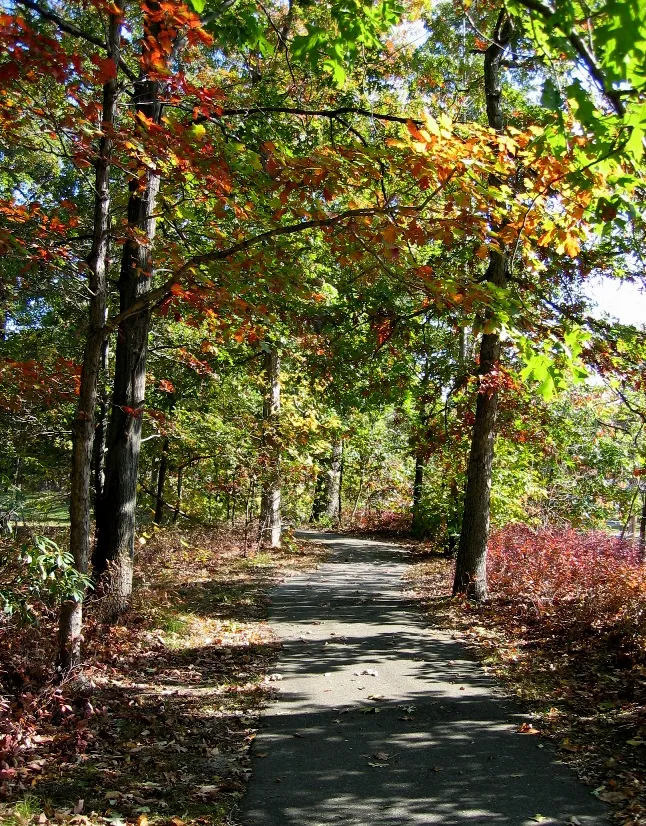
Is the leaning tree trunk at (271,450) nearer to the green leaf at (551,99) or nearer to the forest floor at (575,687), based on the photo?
the forest floor at (575,687)

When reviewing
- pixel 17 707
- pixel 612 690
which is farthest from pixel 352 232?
pixel 612 690

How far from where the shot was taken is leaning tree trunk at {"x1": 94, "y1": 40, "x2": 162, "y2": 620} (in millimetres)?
7980

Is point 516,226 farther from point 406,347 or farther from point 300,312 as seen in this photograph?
point 300,312

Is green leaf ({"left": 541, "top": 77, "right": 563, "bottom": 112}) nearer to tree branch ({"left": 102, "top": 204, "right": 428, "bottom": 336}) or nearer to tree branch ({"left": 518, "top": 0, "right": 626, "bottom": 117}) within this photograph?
tree branch ({"left": 518, "top": 0, "right": 626, "bottom": 117})

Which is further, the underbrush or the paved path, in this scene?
the underbrush

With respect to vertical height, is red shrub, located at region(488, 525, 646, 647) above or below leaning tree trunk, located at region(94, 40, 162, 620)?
below

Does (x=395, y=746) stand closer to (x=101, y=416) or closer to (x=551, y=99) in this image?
(x=551, y=99)

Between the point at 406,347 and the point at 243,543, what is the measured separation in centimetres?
846

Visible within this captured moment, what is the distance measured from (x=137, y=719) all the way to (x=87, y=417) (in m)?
2.75

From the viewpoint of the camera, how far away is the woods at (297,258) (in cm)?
471

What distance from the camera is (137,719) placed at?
18.2 feet

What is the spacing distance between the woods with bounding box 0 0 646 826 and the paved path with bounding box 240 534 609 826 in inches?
81.1

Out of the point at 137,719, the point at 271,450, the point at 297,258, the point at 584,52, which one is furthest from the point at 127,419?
the point at 271,450

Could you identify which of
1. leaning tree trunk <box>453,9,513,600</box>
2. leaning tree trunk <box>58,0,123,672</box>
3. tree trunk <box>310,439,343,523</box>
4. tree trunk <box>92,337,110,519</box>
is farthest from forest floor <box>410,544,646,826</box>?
tree trunk <box>310,439,343,523</box>
